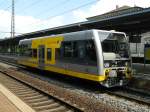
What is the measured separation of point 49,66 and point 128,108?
32.3 feet

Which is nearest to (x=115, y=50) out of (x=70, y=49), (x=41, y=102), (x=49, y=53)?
(x=70, y=49)

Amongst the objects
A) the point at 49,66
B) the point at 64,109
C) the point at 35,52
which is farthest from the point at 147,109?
the point at 35,52

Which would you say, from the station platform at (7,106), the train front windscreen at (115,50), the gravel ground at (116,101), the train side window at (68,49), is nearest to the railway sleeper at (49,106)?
the station platform at (7,106)

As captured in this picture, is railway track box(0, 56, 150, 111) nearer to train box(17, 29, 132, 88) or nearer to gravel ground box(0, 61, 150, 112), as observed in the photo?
gravel ground box(0, 61, 150, 112)

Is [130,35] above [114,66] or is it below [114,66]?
above

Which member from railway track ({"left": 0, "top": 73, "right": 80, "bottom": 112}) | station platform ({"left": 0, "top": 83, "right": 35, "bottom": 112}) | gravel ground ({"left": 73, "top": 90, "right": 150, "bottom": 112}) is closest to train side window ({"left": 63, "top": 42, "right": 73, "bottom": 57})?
railway track ({"left": 0, "top": 73, "right": 80, "bottom": 112})

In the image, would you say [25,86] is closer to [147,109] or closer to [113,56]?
[113,56]

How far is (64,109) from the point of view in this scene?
981cm

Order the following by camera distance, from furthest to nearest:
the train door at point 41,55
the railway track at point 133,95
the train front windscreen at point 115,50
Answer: the train door at point 41,55, the train front windscreen at point 115,50, the railway track at point 133,95

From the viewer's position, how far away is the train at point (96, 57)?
13508mm

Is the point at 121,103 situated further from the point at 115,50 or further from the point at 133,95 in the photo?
the point at 115,50

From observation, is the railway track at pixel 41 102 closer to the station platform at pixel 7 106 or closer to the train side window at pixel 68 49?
the station platform at pixel 7 106

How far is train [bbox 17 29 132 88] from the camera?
532 inches

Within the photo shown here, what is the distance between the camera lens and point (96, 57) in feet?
44.1
